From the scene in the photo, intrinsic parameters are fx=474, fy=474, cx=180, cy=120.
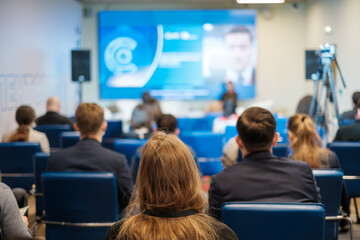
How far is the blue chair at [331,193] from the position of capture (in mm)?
2674

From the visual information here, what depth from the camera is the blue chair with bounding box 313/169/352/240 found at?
2.67m

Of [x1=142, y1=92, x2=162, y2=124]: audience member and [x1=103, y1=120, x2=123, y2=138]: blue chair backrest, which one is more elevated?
[x1=142, y1=92, x2=162, y2=124]: audience member

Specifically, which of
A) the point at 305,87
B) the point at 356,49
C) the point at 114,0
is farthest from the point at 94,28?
the point at 356,49

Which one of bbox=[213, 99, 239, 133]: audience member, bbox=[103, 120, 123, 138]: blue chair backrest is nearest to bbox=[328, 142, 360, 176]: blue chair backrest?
bbox=[213, 99, 239, 133]: audience member

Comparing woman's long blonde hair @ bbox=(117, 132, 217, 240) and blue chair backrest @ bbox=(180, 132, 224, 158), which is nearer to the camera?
woman's long blonde hair @ bbox=(117, 132, 217, 240)

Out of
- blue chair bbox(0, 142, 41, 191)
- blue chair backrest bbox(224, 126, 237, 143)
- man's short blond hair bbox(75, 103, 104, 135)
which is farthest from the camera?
blue chair backrest bbox(224, 126, 237, 143)

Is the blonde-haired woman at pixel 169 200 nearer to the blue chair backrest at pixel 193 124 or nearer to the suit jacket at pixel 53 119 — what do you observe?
the suit jacket at pixel 53 119

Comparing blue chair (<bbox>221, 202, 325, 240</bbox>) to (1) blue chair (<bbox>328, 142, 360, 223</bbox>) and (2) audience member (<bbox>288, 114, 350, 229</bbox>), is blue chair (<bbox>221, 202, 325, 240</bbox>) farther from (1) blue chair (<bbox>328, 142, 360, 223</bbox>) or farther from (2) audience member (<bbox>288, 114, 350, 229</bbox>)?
(1) blue chair (<bbox>328, 142, 360, 223</bbox>)

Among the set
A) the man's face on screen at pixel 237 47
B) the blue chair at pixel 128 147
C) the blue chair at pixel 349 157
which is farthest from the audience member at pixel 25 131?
the man's face on screen at pixel 237 47

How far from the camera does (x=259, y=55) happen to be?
39.1ft

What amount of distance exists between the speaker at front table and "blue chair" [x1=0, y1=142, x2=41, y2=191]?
18.9 feet

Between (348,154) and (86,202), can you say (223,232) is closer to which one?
(86,202)

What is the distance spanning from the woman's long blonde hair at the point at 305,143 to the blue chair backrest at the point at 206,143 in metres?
1.76

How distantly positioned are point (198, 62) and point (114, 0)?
8.34 ft
